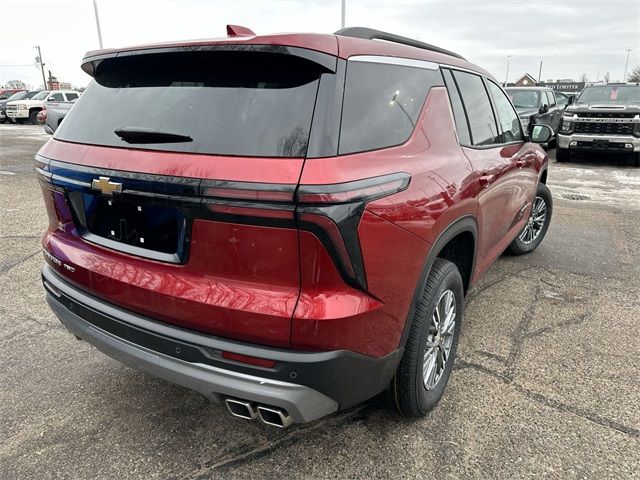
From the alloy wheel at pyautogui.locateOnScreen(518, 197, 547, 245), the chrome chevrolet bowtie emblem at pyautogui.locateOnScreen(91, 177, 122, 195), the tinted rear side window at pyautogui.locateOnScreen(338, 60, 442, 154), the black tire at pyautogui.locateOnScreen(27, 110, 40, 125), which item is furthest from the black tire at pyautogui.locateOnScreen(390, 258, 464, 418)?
the black tire at pyautogui.locateOnScreen(27, 110, 40, 125)

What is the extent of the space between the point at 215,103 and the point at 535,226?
14.1ft

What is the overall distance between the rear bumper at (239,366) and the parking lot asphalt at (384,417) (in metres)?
0.49

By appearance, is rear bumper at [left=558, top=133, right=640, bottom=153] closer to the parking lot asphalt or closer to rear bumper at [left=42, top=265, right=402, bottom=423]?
the parking lot asphalt

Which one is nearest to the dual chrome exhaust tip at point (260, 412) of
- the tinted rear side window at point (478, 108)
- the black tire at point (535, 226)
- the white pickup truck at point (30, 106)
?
the tinted rear side window at point (478, 108)

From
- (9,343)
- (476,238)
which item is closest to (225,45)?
(476,238)

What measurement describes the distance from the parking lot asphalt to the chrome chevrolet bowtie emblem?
4.01ft

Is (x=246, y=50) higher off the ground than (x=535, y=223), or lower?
higher

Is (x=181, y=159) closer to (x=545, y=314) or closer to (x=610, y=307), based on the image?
(x=545, y=314)

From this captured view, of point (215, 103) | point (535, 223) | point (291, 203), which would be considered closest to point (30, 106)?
point (535, 223)

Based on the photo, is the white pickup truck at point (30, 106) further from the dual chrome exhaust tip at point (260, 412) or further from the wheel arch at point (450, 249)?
the dual chrome exhaust tip at point (260, 412)

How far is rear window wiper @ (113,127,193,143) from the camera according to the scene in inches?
75.0

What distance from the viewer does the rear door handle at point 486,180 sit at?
282cm

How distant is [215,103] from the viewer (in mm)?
1921

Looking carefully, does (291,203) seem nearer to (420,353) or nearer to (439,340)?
(420,353)
